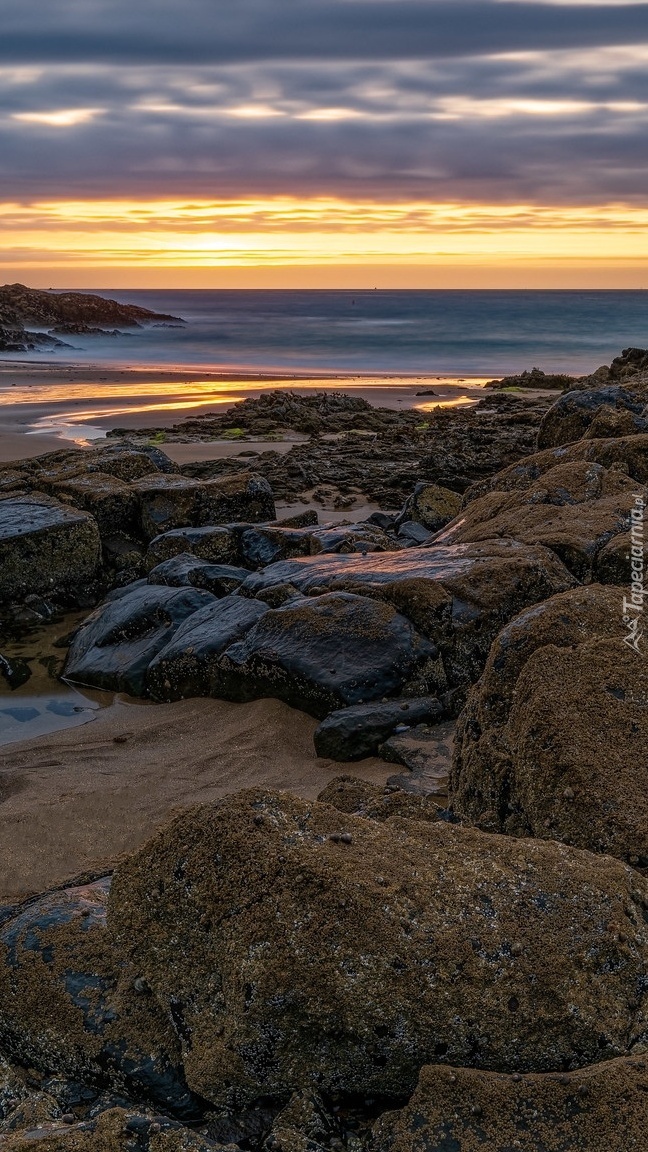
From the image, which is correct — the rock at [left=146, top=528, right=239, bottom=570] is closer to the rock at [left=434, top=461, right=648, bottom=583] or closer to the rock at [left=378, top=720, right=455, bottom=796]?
the rock at [left=434, top=461, right=648, bottom=583]

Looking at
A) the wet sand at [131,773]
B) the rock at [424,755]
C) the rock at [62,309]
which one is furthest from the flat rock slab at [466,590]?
the rock at [62,309]

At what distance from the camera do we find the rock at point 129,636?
719cm

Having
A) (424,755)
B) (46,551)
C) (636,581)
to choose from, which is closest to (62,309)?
(46,551)

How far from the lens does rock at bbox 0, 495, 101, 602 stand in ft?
30.4

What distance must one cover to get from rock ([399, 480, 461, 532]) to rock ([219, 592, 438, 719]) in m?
4.69

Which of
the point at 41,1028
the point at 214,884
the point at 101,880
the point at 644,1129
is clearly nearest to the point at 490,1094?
the point at 644,1129

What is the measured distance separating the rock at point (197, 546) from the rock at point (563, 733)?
564 centimetres

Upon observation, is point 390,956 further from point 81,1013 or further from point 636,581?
point 636,581

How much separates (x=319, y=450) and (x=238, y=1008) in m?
14.8

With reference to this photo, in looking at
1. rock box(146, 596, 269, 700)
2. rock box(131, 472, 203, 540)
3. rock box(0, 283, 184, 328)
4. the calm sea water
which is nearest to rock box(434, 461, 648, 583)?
rock box(146, 596, 269, 700)

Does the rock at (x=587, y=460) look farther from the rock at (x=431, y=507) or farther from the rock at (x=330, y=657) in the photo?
the rock at (x=330, y=657)

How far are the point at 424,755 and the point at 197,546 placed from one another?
4794 millimetres

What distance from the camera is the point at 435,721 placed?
563 cm

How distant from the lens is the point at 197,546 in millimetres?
9570
